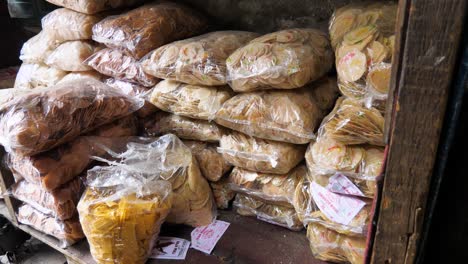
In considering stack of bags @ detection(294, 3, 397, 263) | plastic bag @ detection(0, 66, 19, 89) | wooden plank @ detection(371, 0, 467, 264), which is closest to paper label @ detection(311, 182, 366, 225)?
stack of bags @ detection(294, 3, 397, 263)

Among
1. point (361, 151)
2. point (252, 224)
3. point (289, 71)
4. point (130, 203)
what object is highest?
point (289, 71)

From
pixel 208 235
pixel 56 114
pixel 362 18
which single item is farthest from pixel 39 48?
pixel 362 18

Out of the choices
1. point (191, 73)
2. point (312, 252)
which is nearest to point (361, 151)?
point (312, 252)

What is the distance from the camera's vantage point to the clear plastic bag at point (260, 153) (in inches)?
54.3

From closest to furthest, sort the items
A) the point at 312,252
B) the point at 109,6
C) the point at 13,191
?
the point at 312,252 < the point at 13,191 < the point at 109,6

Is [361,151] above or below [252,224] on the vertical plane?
above

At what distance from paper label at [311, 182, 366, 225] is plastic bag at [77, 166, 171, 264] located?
1.91 ft

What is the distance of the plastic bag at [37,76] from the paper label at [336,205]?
1648 mm

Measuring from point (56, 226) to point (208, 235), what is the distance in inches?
Answer: 25.4

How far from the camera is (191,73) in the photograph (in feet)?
4.85

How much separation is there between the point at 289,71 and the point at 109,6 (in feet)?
3.66

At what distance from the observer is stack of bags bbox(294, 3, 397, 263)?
1090 mm

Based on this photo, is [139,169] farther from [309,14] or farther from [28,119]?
[309,14]

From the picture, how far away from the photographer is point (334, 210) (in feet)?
3.92
